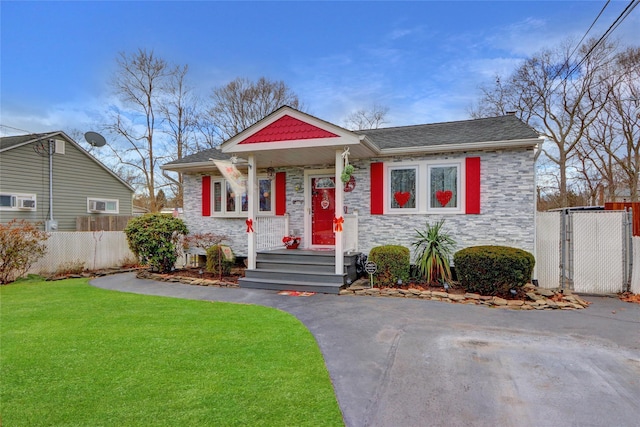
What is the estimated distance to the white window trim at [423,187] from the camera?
816cm

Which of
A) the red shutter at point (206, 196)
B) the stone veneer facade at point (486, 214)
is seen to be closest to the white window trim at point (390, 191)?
the stone veneer facade at point (486, 214)

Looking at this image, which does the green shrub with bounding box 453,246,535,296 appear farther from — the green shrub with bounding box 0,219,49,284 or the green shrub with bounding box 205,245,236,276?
the green shrub with bounding box 0,219,49,284

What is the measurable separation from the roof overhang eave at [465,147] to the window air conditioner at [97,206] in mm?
15312

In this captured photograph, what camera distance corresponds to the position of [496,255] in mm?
A: 6605

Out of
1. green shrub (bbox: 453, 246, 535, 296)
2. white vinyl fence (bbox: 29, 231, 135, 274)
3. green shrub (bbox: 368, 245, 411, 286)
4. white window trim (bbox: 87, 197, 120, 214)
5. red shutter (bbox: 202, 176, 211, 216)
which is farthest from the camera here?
white window trim (bbox: 87, 197, 120, 214)

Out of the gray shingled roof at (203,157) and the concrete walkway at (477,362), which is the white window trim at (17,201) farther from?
the concrete walkway at (477,362)

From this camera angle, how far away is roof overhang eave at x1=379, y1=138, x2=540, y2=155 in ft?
24.4

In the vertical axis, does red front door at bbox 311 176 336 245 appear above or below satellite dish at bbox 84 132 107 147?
below

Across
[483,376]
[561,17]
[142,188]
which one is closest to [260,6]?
[561,17]

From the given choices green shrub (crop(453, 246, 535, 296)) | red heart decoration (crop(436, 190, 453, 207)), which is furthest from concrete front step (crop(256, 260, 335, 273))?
red heart decoration (crop(436, 190, 453, 207))

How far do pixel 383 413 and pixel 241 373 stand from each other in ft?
4.53

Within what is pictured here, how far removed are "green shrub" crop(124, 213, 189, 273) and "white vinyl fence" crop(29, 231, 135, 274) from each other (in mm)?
2122

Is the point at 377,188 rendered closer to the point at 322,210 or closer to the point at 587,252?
the point at 322,210

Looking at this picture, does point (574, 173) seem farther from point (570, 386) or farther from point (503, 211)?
point (570, 386)
